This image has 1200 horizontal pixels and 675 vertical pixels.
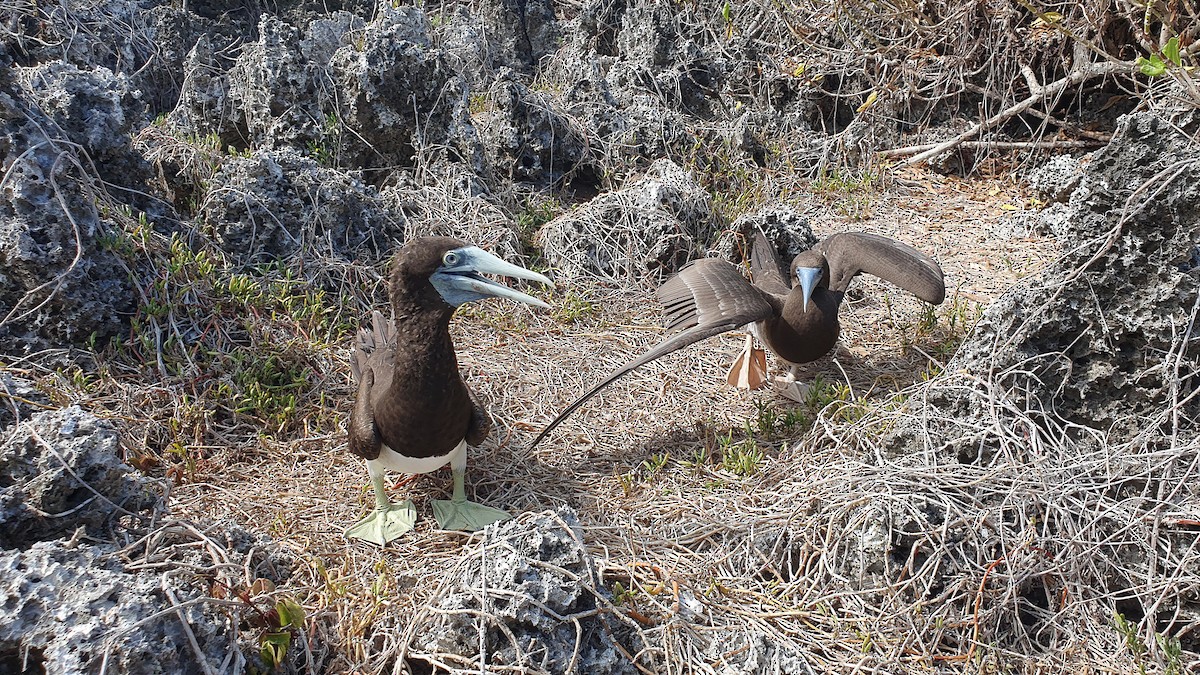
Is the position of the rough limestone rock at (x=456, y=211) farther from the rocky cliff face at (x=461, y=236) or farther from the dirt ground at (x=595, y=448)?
the dirt ground at (x=595, y=448)

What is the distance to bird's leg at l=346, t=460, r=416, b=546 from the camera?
3227mm

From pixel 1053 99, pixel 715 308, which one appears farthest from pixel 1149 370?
pixel 1053 99

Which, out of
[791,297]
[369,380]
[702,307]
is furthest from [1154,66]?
[369,380]

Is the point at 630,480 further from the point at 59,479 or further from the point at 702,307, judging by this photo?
the point at 59,479

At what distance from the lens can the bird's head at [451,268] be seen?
303cm

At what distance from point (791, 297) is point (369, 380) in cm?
197

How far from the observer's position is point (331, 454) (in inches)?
146

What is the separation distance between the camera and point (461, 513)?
339cm

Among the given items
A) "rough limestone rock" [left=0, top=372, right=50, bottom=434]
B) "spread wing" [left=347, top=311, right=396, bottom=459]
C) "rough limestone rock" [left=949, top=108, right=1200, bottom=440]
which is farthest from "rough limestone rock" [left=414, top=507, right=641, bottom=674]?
"rough limestone rock" [left=949, top=108, right=1200, bottom=440]

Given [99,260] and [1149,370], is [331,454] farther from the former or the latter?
[1149,370]

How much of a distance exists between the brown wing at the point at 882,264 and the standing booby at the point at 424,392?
196 centimetres

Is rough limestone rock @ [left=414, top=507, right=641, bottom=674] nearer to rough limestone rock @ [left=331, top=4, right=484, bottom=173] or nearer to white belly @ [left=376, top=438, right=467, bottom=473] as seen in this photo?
white belly @ [left=376, top=438, right=467, bottom=473]

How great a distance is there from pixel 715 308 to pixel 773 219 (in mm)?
1220

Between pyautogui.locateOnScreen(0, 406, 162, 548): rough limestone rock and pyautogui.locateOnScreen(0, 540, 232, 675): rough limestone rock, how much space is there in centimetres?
27
